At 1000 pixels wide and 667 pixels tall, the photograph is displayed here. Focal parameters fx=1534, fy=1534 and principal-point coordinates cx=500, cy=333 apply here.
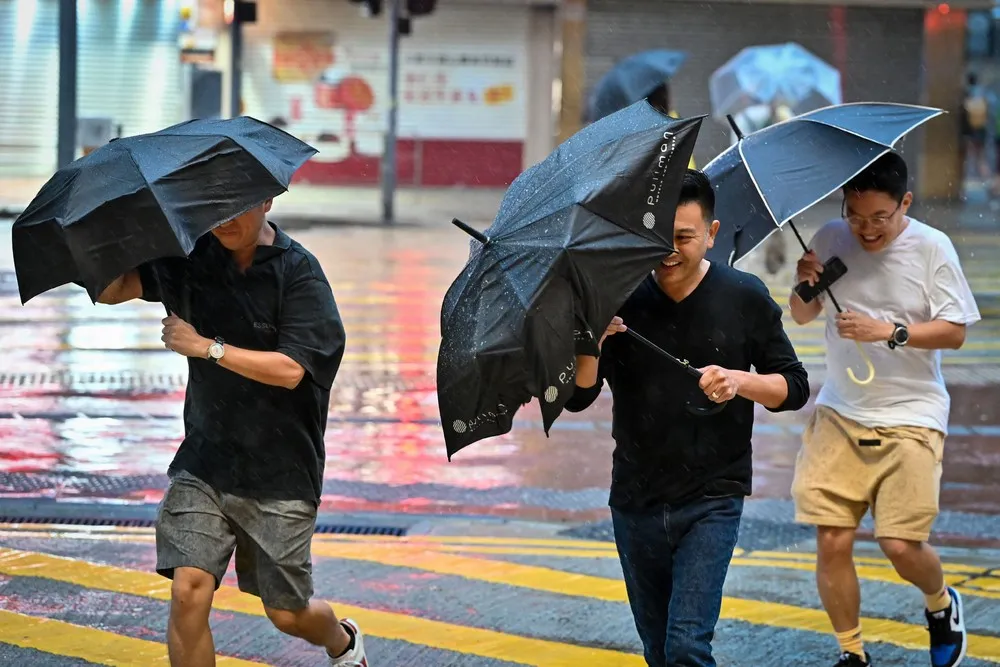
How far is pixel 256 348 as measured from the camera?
4559 mm

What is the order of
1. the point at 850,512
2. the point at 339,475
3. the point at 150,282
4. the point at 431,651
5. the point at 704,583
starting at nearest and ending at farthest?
the point at 704,583
the point at 150,282
the point at 850,512
the point at 431,651
the point at 339,475

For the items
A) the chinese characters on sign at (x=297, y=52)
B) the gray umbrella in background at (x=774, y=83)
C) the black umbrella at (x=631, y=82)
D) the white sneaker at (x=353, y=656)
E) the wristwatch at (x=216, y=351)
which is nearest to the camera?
the wristwatch at (x=216, y=351)

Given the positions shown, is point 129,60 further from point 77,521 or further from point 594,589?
point 594,589

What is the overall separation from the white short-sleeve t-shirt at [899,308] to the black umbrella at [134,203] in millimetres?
2120

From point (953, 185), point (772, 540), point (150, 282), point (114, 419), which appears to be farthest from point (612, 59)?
point (150, 282)

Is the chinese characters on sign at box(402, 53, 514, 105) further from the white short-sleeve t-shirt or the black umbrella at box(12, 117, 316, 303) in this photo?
the black umbrella at box(12, 117, 316, 303)

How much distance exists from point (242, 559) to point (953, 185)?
101 feet

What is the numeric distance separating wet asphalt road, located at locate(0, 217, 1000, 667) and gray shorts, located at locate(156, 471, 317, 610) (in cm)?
111

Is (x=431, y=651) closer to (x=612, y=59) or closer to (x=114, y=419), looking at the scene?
(x=114, y=419)

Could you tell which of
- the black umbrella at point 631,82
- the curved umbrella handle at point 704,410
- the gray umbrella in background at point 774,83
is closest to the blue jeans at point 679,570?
the curved umbrella handle at point 704,410

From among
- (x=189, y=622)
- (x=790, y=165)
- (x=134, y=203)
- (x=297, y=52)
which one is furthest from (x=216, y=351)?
(x=297, y=52)

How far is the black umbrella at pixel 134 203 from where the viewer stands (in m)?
4.23

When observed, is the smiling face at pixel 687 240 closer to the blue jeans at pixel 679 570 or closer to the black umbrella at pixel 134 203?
the blue jeans at pixel 679 570

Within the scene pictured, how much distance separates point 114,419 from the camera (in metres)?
10.1
